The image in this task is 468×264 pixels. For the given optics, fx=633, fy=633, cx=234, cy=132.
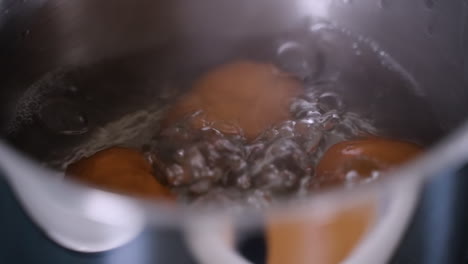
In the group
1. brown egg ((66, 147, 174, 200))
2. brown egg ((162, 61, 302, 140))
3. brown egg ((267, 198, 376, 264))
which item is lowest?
brown egg ((66, 147, 174, 200))

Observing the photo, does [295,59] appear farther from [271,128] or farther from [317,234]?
[317,234]

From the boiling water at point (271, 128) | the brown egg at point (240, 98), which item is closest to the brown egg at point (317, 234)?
the boiling water at point (271, 128)

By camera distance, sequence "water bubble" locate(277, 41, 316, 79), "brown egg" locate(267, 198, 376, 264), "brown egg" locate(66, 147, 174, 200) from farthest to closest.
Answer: "water bubble" locate(277, 41, 316, 79) < "brown egg" locate(66, 147, 174, 200) < "brown egg" locate(267, 198, 376, 264)

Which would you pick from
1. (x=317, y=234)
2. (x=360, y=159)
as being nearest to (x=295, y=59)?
(x=360, y=159)

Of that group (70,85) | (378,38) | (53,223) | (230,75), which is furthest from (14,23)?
(378,38)

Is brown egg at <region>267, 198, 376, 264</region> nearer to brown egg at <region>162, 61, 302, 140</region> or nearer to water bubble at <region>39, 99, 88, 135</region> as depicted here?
brown egg at <region>162, 61, 302, 140</region>

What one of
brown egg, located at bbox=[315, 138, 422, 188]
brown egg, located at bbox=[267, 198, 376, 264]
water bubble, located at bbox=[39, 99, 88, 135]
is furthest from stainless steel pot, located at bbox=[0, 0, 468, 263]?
brown egg, located at bbox=[267, 198, 376, 264]
